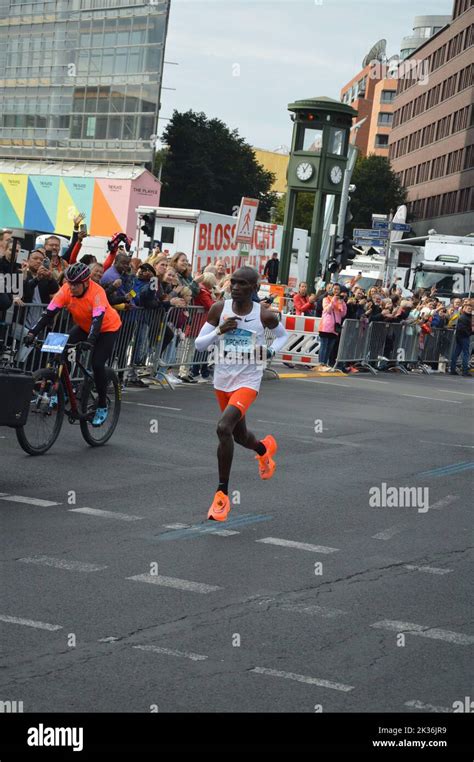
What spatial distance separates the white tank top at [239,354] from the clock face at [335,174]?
27.4 meters

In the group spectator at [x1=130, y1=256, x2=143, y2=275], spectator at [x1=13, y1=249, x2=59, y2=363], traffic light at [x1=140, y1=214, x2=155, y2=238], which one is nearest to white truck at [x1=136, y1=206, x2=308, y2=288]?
traffic light at [x1=140, y1=214, x2=155, y2=238]

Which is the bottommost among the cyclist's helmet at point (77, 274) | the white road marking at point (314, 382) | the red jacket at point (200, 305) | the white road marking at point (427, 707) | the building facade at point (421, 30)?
the white road marking at point (314, 382)

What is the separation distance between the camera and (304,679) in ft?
19.7

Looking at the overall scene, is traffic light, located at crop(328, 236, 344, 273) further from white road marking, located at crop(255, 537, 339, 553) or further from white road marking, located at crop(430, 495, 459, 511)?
white road marking, located at crop(255, 537, 339, 553)

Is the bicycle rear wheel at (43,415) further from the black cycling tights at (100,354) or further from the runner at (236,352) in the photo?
the runner at (236,352)

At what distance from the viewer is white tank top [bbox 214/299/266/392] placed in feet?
34.5

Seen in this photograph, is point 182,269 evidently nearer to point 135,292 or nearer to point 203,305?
point 203,305

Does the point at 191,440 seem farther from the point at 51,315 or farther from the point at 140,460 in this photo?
the point at 51,315

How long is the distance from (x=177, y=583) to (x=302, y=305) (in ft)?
76.2

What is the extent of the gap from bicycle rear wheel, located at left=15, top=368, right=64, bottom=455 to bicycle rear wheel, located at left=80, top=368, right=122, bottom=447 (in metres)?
0.42

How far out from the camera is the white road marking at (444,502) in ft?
38.2

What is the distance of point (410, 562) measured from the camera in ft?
29.6

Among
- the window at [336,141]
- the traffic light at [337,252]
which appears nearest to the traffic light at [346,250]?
the traffic light at [337,252]

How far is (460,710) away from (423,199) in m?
107
